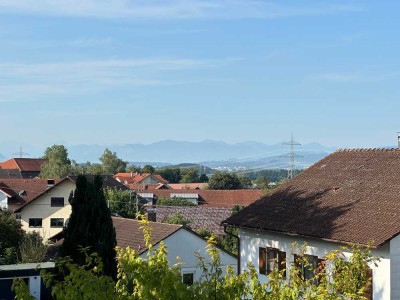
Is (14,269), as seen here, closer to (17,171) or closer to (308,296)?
(308,296)

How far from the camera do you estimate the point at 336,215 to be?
2111 centimetres

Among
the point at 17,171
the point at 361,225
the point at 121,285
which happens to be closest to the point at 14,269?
the point at 361,225

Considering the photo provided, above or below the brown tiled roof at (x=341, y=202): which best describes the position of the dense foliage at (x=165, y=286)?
below

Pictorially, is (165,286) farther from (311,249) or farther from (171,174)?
(171,174)

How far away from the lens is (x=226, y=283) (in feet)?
26.9

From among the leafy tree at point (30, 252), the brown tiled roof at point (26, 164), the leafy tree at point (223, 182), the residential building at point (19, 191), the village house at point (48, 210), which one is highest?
the brown tiled roof at point (26, 164)

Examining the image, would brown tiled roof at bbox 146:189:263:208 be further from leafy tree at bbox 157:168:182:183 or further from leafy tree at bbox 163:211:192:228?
leafy tree at bbox 157:168:182:183

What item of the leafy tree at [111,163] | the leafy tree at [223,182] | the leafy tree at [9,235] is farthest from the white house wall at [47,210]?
the leafy tree at [111,163]

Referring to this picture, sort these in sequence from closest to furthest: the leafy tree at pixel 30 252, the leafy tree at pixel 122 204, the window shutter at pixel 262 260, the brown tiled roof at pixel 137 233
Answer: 1. the window shutter at pixel 262 260
2. the brown tiled roof at pixel 137 233
3. the leafy tree at pixel 30 252
4. the leafy tree at pixel 122 204

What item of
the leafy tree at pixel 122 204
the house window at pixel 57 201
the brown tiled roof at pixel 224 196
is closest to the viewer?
the house window at pixel 57 201

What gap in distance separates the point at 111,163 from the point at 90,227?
13542 centimetres

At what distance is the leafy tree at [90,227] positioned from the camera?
21.0m

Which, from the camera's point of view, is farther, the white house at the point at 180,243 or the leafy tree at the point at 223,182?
the leafy tree at the point at 223,182

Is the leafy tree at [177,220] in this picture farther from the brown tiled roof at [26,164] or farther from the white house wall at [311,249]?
the brown tiled roof at [26,164]
